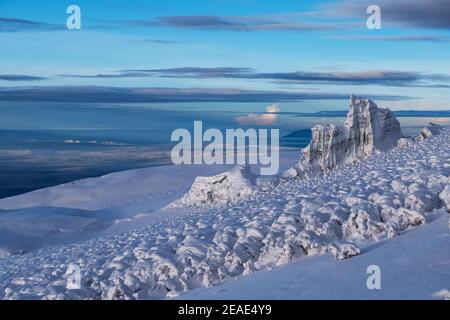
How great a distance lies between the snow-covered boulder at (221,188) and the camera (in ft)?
78.0

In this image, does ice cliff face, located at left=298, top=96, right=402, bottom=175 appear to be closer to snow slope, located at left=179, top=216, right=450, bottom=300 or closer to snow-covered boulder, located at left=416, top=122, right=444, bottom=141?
snow-covered boulder, located at left=416, top=122, right=444, bottom=141

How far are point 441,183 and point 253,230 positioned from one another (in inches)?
168

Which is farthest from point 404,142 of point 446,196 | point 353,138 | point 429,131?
point 446,196

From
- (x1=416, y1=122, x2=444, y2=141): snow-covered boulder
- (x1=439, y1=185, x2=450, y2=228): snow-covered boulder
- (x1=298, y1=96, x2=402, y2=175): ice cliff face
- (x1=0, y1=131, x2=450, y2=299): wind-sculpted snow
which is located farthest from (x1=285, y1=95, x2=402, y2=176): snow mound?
(x1=439, y1=185, x2=450, y2=228): snow-covered boulder

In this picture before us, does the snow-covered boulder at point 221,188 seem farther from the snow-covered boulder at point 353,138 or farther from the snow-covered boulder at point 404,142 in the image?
the snow-covered boulder at point 404,142

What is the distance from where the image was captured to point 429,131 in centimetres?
2627

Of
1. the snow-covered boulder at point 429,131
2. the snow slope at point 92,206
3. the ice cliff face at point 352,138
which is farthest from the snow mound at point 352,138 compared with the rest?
the snow slope at point 92,206

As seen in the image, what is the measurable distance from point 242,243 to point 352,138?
1495 cm

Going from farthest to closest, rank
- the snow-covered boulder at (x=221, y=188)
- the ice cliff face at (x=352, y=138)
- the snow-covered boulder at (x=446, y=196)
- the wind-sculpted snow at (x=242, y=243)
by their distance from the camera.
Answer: the ice cliff face at (x=352, y=138) → the snow-covered boulder at (x=221, y=188) → the snow-covered boulder at (x=446, y=196) → the wind-sculpted snow at (x=242, y=243)

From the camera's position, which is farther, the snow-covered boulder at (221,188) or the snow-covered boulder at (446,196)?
the snow-covered boulder at (221,188)

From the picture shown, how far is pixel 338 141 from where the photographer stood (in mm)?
25531

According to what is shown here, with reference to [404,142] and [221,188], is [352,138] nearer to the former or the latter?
[404,142]
